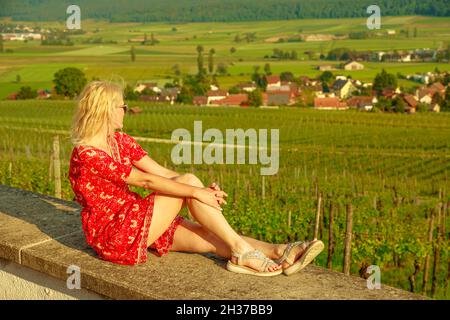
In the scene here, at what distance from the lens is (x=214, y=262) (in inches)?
129

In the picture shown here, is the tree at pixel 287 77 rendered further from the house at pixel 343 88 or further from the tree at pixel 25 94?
the tree at pixel 25 94

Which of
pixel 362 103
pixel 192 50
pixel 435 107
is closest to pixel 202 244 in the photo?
pixel 362 103

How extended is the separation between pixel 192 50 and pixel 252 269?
116 metres

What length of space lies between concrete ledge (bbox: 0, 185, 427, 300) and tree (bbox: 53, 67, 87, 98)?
59456mm

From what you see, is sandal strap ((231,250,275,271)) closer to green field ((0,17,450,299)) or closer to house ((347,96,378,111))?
green field ((0,17,450,299))

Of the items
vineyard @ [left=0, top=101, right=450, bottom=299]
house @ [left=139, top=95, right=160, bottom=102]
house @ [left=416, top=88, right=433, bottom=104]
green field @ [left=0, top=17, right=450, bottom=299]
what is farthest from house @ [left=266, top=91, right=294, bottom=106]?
vineyard @ [left=0, top=101, right=450, bottom=299]

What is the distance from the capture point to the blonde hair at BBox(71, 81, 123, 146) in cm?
325

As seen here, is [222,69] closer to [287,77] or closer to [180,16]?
[287,77]

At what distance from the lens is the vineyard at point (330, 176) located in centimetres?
853

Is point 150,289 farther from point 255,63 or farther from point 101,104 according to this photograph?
point 255,63

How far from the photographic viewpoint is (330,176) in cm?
1977

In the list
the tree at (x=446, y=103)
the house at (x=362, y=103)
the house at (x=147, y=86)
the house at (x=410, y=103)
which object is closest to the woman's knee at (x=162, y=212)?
the house at (x=410, y=103)

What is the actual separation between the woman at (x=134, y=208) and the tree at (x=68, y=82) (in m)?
59.5
